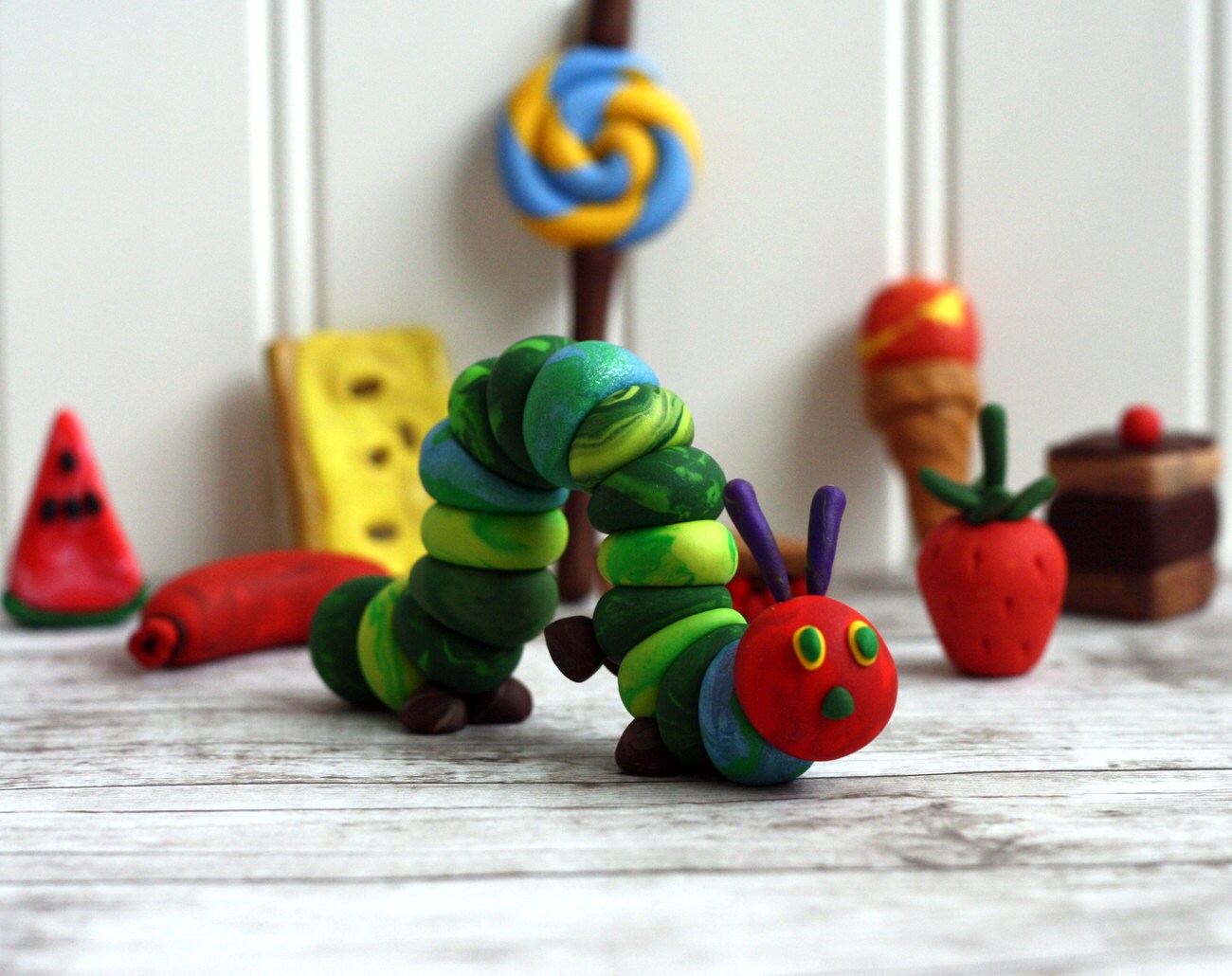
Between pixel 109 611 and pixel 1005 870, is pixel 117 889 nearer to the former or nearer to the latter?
pixel 1005 870

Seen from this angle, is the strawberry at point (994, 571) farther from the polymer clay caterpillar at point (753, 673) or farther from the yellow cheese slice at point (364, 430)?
the yellow cheese slice at point (364, 430)

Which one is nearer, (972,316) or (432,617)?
(432,617)

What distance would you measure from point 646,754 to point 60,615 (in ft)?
2.45

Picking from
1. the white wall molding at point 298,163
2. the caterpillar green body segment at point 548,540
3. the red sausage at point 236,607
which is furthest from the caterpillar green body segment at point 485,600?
the white wall molding at point 298,163

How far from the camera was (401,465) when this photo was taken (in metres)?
1.35

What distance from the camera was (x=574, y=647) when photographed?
2.32ft

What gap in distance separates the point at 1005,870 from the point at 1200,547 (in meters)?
0.76

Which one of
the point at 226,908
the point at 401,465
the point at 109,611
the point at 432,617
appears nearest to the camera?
the point at 226,908

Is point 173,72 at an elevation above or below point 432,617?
above

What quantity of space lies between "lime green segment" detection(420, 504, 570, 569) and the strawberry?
0.34 meters

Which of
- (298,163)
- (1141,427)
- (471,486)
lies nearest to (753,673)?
(471,486)

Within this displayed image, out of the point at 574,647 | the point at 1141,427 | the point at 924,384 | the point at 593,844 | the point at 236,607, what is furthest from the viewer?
the point at 924,384

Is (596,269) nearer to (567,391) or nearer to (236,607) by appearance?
(236,607)

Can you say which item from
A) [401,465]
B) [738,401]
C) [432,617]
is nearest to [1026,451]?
[738,401]
